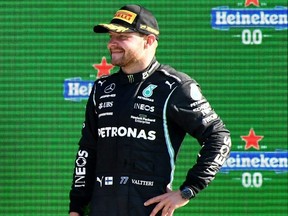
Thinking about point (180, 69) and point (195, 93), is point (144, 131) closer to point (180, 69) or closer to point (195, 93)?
point (195, 93)

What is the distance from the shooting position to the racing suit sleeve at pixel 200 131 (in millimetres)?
4016

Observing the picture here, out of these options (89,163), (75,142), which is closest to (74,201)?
(89,163)

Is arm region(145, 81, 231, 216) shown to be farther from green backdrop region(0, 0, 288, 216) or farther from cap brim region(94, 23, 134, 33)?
green backdrop region(0, 0, 288, 216)

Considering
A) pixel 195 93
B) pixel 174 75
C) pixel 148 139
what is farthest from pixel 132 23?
pixel 148 139

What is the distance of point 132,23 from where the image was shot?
4.18m

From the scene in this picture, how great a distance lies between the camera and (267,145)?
6945mm

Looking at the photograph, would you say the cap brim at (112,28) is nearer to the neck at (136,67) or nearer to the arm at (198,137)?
the neck at (136,67)

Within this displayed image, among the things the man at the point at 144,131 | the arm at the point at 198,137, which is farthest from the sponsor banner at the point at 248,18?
the arm at the point at 198,137

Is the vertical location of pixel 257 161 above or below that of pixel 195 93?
below

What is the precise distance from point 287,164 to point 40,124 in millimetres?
1947

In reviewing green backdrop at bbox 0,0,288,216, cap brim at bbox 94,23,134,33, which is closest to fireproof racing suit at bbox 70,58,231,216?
cap brim at bbox 94,23,134,33

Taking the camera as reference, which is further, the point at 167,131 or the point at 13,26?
the point at 13,26

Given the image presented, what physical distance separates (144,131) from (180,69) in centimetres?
297

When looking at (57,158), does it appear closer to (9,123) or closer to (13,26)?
(9,123)
